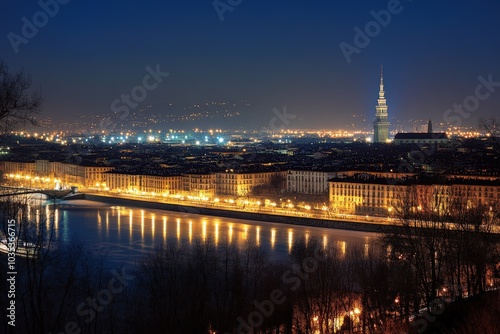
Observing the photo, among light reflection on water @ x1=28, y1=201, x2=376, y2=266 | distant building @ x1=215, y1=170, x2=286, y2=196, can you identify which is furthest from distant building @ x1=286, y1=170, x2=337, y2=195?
light reflection on water @ x1=28, y1=201, x2=376, y2=266

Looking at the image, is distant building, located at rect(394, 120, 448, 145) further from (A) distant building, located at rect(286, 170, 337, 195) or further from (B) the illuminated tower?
(A) distant building, located at rect(286, 170, 337, 195)

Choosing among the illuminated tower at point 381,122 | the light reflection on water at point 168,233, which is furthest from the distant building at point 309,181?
the illuminated tower at point 381,122

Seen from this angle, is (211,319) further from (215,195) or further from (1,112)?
(215,195)

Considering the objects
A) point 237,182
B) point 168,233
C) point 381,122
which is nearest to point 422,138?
point 381,122

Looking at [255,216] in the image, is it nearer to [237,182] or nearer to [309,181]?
[309,181]

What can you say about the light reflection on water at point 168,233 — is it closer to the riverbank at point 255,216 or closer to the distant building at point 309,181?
the riverbank at point 255,216
